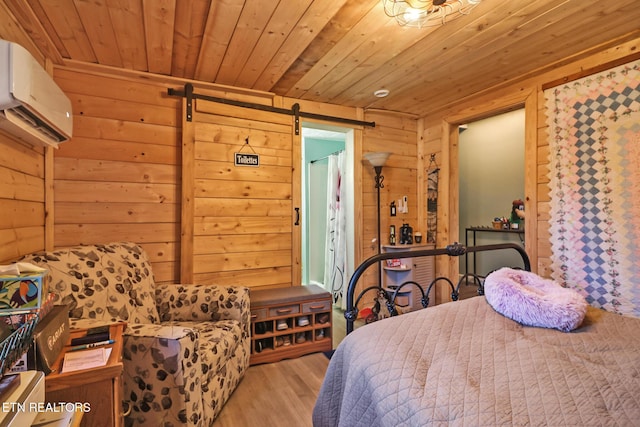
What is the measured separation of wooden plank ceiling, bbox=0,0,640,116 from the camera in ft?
5.69

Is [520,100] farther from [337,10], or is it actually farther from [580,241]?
[337,10]

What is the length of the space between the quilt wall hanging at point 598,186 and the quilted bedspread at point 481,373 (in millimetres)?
1189

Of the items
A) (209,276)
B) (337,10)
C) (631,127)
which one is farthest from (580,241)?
(209,276)

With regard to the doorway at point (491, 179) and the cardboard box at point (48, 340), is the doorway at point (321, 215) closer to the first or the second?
the doorway at point (491, 179)

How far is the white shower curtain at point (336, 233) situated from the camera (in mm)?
3646

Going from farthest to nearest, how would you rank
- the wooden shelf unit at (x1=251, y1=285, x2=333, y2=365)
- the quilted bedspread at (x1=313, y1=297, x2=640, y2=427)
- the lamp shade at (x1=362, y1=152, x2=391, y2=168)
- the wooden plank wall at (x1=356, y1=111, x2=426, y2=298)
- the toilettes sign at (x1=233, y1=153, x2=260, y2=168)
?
the wooden plank wall at (x1=356, y1=111, x2=426, y2=298) → the lamp shade at (x1=362, y1=152, x2=391, y2=168) → the toilettes sign at (x1=233, y1=153, x2=260, y2=168) → the wooden shelf unit at (x1=251, y1=285, x2=333, y2=365) → the quilted bedspread at (x1=313, y1=297, x2=640, y2=427)

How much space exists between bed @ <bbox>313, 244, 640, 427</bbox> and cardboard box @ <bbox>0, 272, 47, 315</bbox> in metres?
1.00

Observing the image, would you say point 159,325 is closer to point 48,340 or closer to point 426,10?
point 48,340

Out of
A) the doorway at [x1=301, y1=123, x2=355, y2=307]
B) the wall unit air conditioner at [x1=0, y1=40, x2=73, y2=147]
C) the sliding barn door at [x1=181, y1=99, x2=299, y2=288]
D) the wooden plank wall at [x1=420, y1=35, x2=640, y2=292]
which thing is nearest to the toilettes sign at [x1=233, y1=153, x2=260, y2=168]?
the sliding barn door at [x1=181, y1=99, x2=299, y2=288]

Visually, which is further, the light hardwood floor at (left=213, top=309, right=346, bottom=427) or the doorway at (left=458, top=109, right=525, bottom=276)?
the doorway at (left=458, top=109, right=525, bottom=276)

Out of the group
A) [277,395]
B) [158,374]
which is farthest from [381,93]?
[158,374]

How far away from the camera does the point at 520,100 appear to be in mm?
2721

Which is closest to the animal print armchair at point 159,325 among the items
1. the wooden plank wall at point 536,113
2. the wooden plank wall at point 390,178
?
the wooden plank wall at point 390,178

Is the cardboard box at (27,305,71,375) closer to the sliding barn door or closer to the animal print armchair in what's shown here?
the animal print armchair
